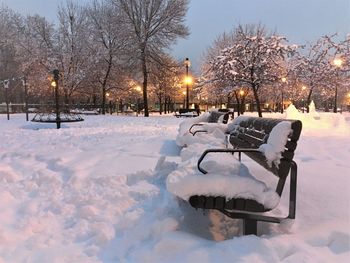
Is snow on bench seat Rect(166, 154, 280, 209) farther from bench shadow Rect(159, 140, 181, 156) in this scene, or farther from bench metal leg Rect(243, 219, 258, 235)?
bench shadow Rect(159, 140, 181, 156)

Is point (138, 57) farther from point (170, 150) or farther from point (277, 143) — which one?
point (277, 143)

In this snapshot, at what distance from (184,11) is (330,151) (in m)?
26.3

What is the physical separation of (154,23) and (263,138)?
28.9 metres

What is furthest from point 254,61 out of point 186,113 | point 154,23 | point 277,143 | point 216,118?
point 277,143

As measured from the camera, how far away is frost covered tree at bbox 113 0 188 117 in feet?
102

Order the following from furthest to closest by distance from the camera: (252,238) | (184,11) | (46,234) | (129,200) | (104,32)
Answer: (104,32) → (184,11) → (129,200) → (46,234) → (252,238)

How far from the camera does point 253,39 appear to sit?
26609mm

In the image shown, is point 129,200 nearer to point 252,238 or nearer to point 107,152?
point 252,238

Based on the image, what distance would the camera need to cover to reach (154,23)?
31.3 meters

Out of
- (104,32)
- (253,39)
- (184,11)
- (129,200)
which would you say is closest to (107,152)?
(129,200)

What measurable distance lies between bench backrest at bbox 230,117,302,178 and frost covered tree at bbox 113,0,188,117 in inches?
1028

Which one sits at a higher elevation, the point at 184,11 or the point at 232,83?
the point at 184,11

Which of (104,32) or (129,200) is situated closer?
(129,200)

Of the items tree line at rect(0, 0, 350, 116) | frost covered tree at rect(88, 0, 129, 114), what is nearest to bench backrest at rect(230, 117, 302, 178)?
tree line at rect(0, 0, 350, 116)
